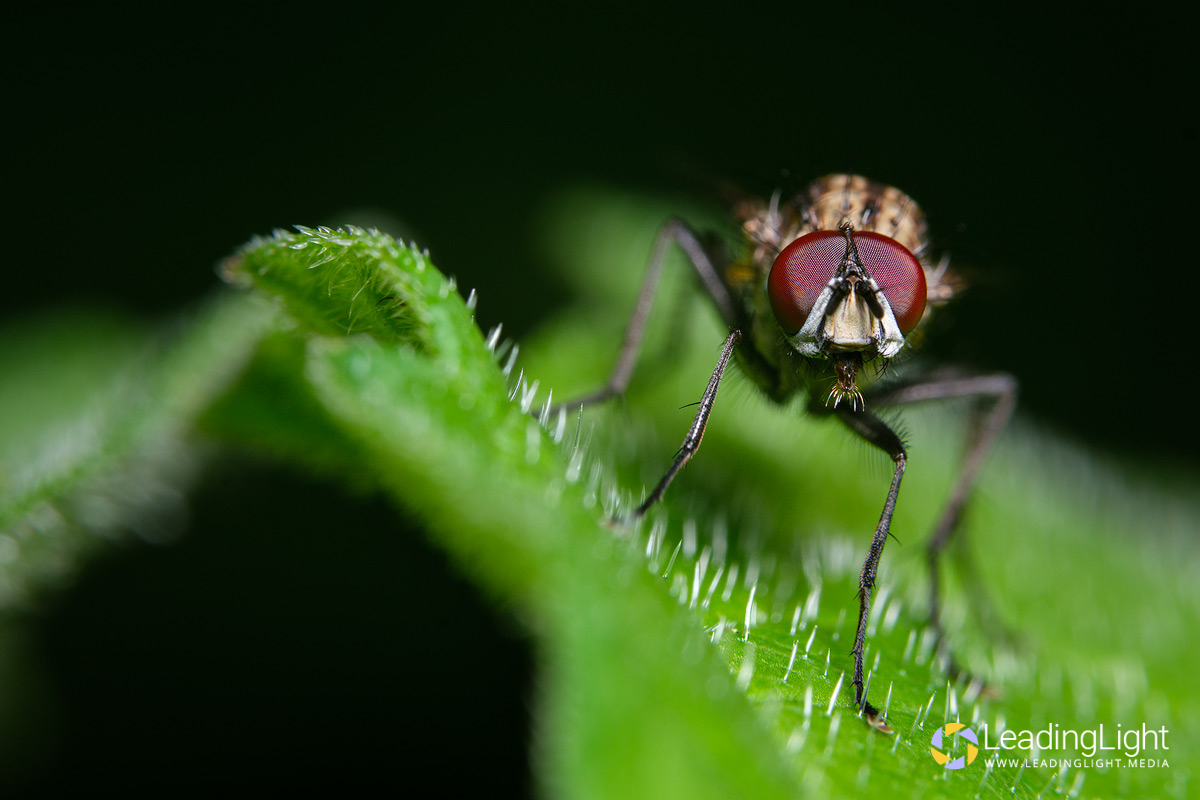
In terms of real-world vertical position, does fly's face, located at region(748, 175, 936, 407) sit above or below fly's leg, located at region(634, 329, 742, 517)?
above

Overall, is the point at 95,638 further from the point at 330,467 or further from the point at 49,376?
the point at 330,467

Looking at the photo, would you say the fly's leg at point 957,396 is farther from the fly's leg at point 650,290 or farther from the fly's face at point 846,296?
the fly's leg at point 650,290

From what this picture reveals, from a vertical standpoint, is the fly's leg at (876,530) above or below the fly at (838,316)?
below

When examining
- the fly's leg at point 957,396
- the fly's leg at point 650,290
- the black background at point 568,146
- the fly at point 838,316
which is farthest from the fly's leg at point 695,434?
the black background at point 568,146

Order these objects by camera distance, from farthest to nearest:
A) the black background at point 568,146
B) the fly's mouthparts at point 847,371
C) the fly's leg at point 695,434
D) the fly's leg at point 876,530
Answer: the black background at point 568,146 < the fly's mouthparts at point 847,371 < the fly's leg at point 695,434 < the fly's leg at point 876,530

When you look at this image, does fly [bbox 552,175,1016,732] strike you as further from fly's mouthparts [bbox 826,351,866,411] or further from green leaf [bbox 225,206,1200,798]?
green leaf [bbox 225,206,1200,798]

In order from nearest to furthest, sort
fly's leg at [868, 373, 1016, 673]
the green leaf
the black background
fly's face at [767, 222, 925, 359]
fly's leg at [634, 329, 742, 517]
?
the green leaf, fly's leg at [634, 329, 742, 517], fly's face at [767, 222, 925, 359], fly's leg at [868, 373, 1016, 673], the black background

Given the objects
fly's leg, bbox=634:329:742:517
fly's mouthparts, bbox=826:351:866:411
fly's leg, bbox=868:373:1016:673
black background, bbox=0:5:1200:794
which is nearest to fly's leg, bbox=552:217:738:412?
fly's leg, bbox=634:329:742:517

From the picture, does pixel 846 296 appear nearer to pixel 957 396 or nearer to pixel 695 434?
pixel 695 434

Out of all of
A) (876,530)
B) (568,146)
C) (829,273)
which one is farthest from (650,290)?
(568,146)
